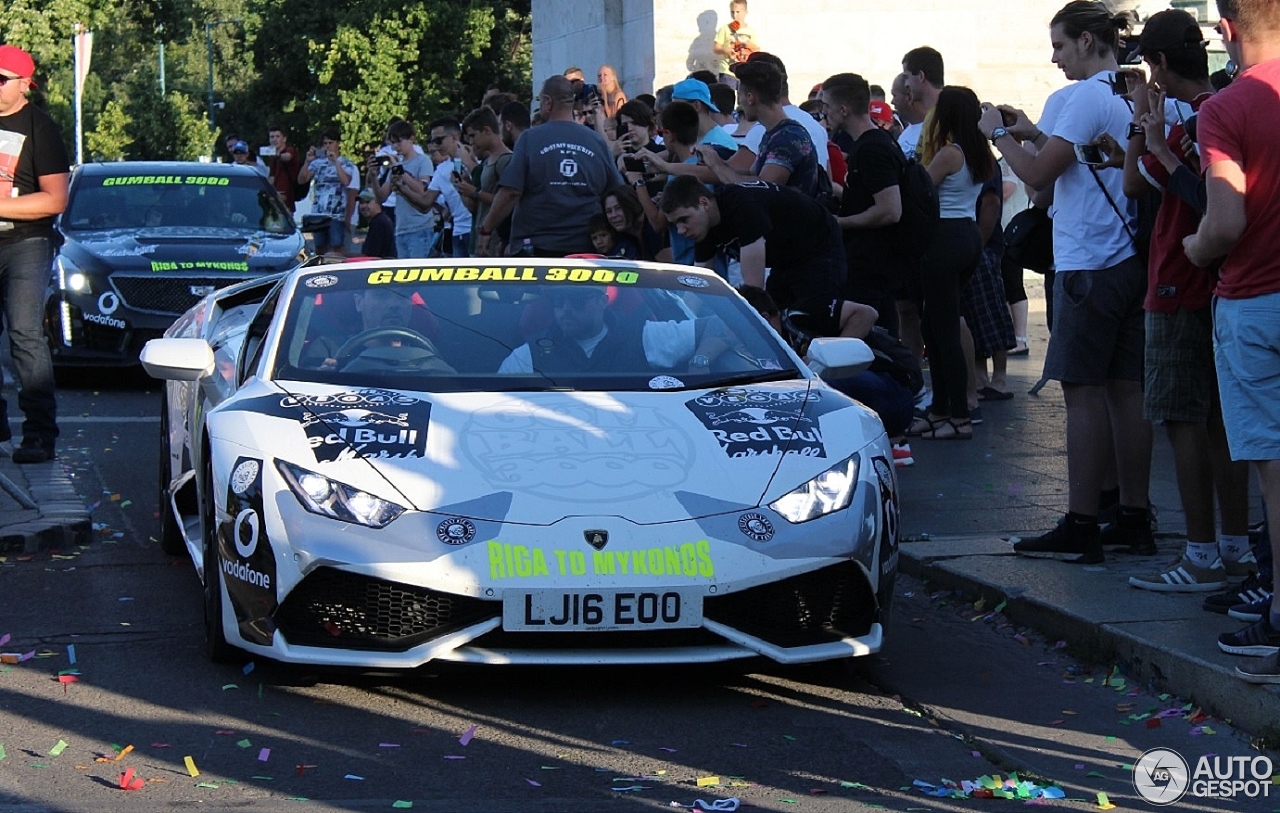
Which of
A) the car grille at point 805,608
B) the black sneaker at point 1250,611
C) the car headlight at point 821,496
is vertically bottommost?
the black sneaker at point 1250,611

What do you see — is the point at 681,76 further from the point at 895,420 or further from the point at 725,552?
the point at 725,552

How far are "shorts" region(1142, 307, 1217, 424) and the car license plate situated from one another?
1940 millimetres

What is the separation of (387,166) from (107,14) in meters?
28.8

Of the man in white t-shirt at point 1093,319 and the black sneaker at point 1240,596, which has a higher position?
the man in white t-shirt at point 1093,319

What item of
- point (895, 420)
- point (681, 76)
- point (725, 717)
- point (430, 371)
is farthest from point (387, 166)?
point (725, 717)

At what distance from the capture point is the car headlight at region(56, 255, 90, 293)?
13250 millimetres

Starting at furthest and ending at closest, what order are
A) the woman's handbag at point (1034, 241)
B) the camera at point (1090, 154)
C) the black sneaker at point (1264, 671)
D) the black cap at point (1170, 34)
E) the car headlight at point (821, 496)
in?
the woman's handbag at point (1034, 241) → the camera at point (1090, 154) → the black cap at point (1170, 34) → the car headlight at point (821, 496) → the black sneaker at point (1264, 671)

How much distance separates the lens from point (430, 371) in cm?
612

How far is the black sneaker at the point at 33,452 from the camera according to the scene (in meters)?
9.59

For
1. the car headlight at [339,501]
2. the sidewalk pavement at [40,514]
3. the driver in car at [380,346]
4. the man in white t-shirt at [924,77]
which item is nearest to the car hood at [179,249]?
the sidewalk pavement at [40,514]

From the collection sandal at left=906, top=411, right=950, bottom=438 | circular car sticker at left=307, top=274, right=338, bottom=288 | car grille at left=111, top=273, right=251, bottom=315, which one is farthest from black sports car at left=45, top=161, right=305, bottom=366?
circular car sticker at left=307, top=274, right=338, bottom=288

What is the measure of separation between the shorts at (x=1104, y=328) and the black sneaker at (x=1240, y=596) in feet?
3.55

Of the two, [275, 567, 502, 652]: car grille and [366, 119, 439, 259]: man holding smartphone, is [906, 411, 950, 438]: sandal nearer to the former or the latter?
[366, 119, 439, 259]: man holding smartphone

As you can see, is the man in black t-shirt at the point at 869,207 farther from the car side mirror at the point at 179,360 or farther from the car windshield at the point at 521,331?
the car side mirror at the point at 179,360
